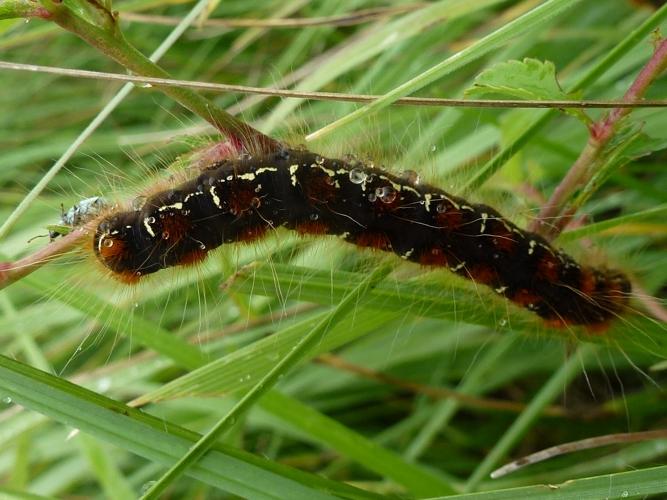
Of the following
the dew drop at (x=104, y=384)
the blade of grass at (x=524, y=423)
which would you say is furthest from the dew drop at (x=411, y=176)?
the dew drop at (x=104, y=384)

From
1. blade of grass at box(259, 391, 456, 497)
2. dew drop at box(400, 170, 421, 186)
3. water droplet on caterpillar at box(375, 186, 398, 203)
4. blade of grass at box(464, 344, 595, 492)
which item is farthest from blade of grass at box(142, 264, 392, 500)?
blade of grass at box(464, 344, 595, 492)

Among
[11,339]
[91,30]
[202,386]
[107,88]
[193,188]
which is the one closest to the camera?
[91,30]

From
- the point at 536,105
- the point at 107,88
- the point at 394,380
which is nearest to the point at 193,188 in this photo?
the point at 536,105

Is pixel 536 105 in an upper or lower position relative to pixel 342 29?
lower

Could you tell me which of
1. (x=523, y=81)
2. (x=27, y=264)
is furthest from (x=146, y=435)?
(x=523, y=81)

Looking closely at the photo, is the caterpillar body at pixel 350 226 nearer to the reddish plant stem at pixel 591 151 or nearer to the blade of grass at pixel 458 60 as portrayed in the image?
the reddish plant stem at pixel 591 151

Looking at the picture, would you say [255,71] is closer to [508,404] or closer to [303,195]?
[508,404]

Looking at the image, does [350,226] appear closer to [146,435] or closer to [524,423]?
[146,435]
